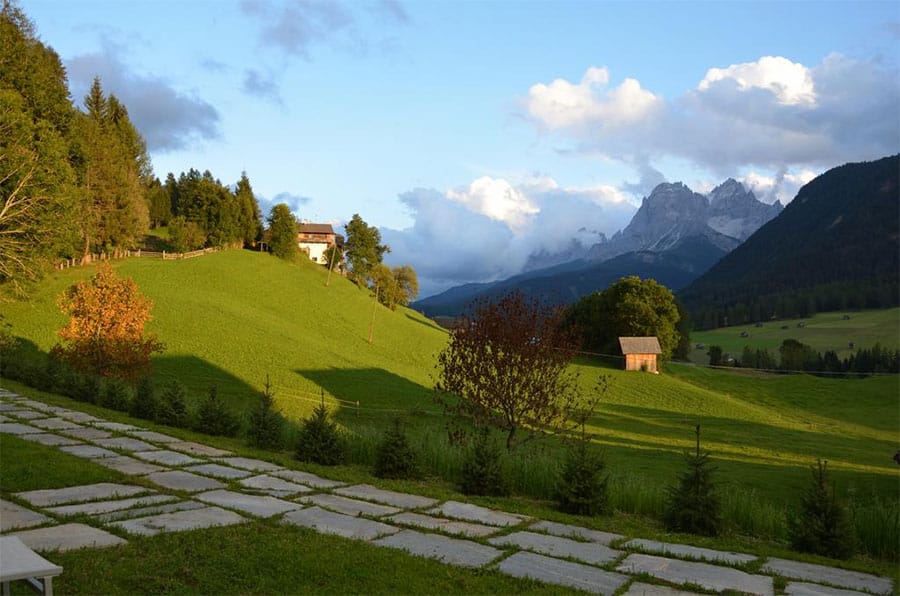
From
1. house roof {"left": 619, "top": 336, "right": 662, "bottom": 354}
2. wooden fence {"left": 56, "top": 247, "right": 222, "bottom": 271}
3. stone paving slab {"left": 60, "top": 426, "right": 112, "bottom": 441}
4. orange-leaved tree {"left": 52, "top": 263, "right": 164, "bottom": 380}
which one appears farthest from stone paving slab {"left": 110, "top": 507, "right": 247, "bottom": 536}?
house roof {"left": 619, "top": 336, "right": 662, "bottom": 354}

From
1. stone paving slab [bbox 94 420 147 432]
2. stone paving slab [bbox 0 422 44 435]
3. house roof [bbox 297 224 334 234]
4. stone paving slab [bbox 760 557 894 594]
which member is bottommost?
stone paving slab [bbox 760 557 894 594]

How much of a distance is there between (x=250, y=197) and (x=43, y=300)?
47599mm

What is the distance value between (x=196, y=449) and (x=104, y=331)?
502 inches

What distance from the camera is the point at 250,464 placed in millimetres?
9969

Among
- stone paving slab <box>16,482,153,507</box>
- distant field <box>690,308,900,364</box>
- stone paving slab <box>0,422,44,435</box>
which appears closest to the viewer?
stone paving slab <box>16,482,153,507</box>

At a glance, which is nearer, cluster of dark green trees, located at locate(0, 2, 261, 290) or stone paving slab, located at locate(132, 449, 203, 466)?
stone paving slab, located at locate(132, 449, 203, 466)

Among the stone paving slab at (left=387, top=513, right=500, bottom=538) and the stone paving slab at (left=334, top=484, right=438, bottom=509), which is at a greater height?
the stone paving slab at (left=387, top=513, right=500, bottom=538)

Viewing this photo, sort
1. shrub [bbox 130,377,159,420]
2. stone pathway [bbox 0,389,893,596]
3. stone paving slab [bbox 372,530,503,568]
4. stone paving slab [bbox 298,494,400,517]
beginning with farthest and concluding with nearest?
shrub [bbox 130,377,159,420] → stone paving slab [bbox 298,494,400,517] → stone paving slab [bbox 372,530,503,568] → stone pathway [bbox 0,389,893,596]

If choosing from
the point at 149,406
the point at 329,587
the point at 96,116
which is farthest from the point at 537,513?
the point at 96,116

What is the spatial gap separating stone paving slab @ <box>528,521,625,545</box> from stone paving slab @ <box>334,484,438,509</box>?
1546 mm

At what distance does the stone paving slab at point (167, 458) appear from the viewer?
31.6 feet

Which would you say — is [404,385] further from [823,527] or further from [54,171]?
[823,527]

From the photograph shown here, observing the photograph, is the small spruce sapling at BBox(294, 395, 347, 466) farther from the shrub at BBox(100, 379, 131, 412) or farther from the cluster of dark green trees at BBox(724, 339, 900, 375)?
the cluster of dark green trees at BBox(724, 339, 900, 375)

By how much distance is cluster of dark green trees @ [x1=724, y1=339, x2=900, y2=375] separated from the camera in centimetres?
8362
